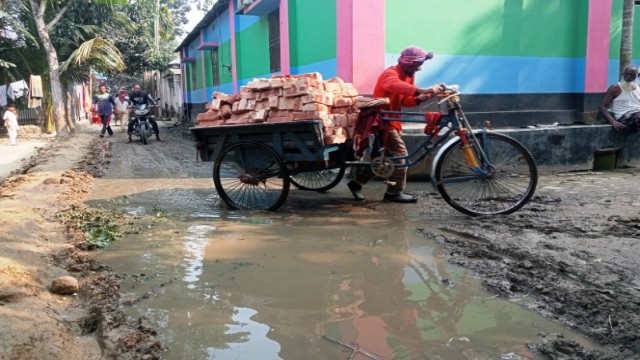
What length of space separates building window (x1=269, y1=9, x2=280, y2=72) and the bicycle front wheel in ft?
23.0

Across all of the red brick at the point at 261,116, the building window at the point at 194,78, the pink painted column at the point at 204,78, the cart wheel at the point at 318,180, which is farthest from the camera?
the building window at the point at 194,78

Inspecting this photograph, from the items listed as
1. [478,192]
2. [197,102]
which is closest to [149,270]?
[478,192]

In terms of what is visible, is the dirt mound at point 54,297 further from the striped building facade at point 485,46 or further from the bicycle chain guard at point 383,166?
the striped building facade at point 485,46

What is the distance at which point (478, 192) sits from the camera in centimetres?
523

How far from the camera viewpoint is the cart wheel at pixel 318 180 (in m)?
6.46

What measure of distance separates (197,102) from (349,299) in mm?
20768

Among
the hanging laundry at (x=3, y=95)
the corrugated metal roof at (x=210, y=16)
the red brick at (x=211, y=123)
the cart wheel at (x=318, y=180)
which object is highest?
the corrugated metal roof at (x=210, y=16)

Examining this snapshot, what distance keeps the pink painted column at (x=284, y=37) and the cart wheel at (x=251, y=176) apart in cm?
497

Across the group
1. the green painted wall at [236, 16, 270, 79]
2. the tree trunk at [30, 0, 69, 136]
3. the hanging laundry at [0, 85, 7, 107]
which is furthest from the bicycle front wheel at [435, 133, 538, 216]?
the hanging laundry at [0, 85, 7, 107]

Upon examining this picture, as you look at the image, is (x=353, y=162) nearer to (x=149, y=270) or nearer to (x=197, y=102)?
(x=149, y=270)

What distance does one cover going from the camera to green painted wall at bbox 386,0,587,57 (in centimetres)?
788

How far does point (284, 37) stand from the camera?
10.3 metres

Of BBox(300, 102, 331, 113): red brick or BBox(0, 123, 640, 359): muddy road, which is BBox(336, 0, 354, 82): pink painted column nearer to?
BBox(0, 123, 640, 359): muddy road

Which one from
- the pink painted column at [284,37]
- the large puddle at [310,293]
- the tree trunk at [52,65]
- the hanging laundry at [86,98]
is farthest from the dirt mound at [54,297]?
the hanging laundry at [86,98]
